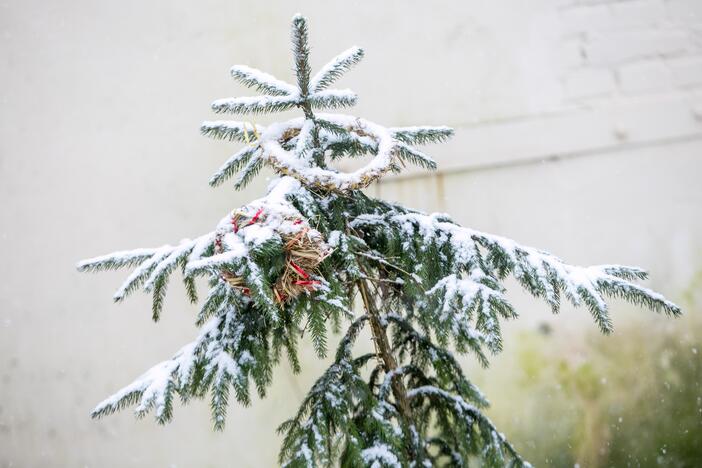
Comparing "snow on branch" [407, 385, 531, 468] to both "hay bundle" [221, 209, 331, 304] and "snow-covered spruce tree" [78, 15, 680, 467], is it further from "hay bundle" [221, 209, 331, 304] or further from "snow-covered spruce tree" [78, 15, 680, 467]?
"hay bundle" [221, 209, 331, 304]

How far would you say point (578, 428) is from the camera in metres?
3.20

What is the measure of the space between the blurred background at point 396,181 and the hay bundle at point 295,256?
200cm

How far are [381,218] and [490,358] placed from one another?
71.0 inches

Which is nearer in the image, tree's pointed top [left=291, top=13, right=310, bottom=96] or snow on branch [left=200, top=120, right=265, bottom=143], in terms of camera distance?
tree's pointed top [left=291, top=13, right=310, bottom=96]

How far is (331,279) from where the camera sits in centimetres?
147

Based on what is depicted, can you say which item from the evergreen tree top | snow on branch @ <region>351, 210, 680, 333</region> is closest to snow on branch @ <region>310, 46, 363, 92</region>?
the evergreen tree top

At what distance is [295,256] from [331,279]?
17 cm

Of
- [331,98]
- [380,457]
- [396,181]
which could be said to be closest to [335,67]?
[331,98]

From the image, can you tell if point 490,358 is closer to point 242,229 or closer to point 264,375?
point 264,375

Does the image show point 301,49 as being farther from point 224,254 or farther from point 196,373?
point 196,373

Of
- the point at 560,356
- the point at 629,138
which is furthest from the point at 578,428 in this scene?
the point at 629,138

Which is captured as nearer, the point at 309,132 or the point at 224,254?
the point at 224,254

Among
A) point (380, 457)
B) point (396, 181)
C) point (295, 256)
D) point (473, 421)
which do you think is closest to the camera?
point (295, 256)

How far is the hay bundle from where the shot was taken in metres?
1.29
